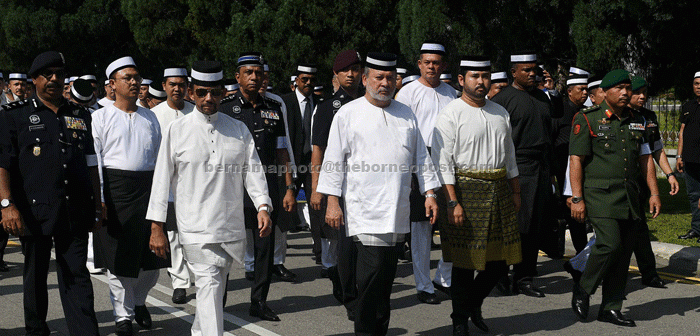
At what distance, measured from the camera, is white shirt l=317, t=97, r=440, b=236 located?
5816mm

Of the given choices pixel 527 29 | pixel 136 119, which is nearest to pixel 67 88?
pixel 136 119

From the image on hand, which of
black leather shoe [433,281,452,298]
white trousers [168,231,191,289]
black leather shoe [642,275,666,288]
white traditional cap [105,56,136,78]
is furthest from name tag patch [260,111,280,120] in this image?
black leather shoe [642,275,666,288]

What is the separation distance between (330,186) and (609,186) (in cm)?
253

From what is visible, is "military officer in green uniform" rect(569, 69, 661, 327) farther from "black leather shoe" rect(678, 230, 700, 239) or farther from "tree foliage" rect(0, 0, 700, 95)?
"black leather shoe" rect(678, 230, 700, 239)

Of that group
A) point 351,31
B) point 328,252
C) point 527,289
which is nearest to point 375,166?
point 527,289

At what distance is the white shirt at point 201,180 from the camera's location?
5.68 meters

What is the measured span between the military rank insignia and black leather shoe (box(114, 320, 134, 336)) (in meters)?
1.62

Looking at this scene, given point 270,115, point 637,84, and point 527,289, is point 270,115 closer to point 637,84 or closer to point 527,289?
point 527,289

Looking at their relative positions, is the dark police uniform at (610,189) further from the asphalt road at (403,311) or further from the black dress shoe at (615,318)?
the asphalt road at (403,311)

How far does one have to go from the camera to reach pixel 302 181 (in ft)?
33.2

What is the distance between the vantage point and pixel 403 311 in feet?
24.4

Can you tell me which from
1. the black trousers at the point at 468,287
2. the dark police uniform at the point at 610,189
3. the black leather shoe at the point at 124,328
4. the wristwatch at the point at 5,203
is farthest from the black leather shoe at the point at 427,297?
the wristwatch at the point at 5,203

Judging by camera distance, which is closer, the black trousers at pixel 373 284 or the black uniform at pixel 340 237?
the black trousers at pixel 373 284

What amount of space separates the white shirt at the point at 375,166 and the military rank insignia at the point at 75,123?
6.10 ft
